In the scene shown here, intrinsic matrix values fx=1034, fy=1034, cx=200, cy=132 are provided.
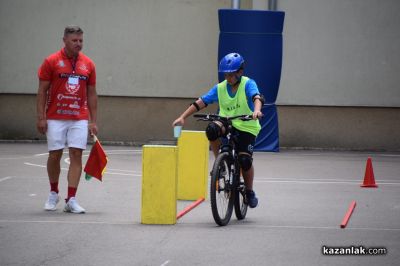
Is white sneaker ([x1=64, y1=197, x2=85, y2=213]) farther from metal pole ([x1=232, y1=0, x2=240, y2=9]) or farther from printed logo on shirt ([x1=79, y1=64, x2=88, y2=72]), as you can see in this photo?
metal pole ([x1=232, y1=0, x2=240, y2=9])

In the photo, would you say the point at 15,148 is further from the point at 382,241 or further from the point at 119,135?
the point at 382,241

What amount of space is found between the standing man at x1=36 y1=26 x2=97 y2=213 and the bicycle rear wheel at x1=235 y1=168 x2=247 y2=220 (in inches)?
70.8

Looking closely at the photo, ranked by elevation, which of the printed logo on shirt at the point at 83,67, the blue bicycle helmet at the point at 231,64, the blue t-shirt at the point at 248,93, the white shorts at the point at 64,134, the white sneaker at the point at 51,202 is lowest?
the white sneaker at the point at 51,202

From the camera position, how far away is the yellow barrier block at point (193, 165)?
13.5m

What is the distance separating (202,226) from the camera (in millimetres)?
10914

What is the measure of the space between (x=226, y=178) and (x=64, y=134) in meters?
2.08

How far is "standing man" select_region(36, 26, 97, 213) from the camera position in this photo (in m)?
11.7

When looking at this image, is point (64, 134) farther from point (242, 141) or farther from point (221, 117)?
point (242, 141)

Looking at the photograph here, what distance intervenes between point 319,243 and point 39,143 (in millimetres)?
14605

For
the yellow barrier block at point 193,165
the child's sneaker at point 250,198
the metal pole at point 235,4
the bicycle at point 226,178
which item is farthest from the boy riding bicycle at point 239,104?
the metal pole at point 235,4

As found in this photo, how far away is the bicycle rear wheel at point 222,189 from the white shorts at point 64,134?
72.3 inches

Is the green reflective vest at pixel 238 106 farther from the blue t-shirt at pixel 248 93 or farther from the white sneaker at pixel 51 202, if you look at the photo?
the white sneaker at pixel 51 202

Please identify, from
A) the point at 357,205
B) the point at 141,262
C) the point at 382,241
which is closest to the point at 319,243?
the point at 382,241

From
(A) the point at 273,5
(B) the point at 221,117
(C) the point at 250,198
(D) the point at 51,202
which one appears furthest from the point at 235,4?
(B) the point at 221,117
